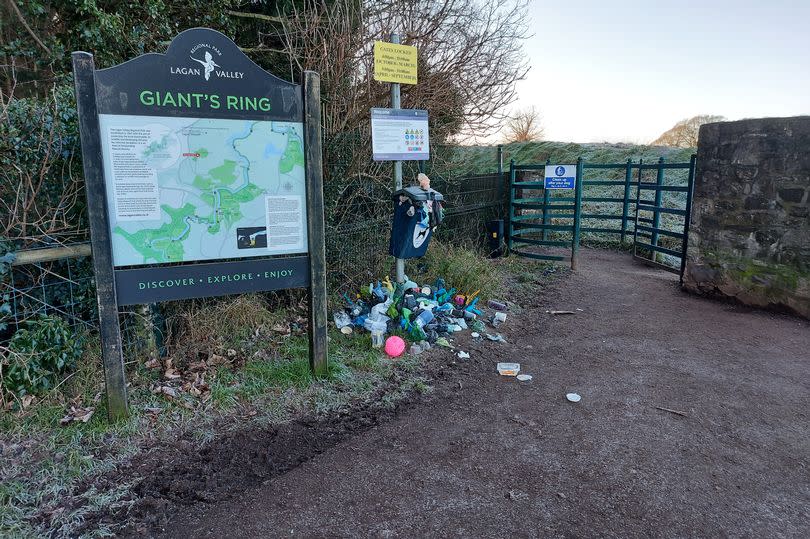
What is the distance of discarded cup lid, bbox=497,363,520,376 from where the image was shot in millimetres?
4488

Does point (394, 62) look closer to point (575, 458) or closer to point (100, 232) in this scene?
point (100, 232)

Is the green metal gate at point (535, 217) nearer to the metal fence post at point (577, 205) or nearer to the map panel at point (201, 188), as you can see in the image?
the metal fence post at point (577, 205)

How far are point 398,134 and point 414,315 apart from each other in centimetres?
192

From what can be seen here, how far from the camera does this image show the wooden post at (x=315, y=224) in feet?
12.9

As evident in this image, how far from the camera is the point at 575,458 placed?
314 centimetres

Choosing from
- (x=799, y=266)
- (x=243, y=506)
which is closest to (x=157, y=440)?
(x=243, y=506)

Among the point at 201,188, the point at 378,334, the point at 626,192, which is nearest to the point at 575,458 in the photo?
the point at 378,334

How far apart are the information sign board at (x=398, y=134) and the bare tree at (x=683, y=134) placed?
13450mm

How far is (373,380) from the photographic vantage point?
419cm

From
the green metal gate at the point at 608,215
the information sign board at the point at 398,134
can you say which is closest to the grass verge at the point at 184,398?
the information sign board at the point at 398,134

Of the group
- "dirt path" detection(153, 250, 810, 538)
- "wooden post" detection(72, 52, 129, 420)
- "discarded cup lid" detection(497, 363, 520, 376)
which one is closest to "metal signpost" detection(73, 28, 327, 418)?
"wooden post" detection(72, 52, 129, 420)

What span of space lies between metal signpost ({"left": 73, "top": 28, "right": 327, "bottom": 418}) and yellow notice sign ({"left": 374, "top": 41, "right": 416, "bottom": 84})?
1.44 m

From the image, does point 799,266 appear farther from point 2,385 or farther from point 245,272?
point 2,385

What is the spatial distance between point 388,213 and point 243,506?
4552 millimetres
